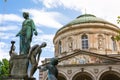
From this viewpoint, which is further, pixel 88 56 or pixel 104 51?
pixel 104 51

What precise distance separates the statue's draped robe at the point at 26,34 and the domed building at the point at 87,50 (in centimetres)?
2665

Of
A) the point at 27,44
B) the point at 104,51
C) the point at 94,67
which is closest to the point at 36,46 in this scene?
the point at 27,44

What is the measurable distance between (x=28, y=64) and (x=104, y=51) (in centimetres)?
3304

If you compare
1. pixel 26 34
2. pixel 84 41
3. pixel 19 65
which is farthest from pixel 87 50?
pixel 19 65

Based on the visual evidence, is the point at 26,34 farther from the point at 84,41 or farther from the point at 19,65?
the point at 84,41

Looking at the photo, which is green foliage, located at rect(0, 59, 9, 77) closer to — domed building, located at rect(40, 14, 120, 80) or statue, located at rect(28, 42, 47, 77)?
domed building, located at rect(40, 14, 120, 80)

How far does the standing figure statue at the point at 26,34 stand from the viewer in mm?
9875

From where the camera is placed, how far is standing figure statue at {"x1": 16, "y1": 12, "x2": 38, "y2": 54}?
9875 millimetres

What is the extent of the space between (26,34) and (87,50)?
31.5 meters

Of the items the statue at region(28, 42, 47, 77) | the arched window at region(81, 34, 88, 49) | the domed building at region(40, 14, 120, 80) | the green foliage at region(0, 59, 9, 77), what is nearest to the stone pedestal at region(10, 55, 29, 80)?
the statue at region(28, 42, 47, 77)

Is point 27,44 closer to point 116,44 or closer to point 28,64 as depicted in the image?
point 28,64

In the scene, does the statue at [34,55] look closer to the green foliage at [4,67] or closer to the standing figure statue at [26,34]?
the standing figure statue at [26,34]

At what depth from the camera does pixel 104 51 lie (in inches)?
1639

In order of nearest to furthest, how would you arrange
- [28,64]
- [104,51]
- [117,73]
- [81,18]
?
[28,64] < [117,73] < [104,51] < [81,18]
